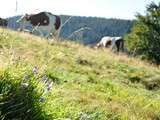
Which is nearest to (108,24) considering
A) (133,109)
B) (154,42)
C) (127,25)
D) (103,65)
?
(127,25)

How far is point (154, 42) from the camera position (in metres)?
40.4

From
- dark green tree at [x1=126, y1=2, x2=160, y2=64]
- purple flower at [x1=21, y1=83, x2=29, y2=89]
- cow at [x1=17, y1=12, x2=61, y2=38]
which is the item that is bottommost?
dark green tree at [x1=126, y1=2, x2=160, y2=64]

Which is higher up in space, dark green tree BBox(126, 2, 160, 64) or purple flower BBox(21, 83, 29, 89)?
purple flower BBox(21, 83, 29, 89)

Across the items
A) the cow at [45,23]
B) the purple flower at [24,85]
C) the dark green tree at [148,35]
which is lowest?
the dark green tree at [148,35]

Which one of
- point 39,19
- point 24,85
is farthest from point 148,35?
point 24,85

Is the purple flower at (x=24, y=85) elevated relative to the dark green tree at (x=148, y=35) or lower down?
elevated

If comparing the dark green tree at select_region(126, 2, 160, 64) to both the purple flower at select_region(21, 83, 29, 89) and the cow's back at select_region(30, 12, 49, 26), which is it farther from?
the purple flower at select_region(21, 83, 29, 89)

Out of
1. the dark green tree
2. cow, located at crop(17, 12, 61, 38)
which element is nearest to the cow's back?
cow, located at crop(17, 12, 61, 38)

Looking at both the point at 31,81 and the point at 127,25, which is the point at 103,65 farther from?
the point at 127,25

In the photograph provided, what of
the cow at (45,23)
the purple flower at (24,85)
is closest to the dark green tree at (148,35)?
the cow at (45,23)

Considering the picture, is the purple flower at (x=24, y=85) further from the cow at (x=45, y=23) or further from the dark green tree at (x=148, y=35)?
the dark green tree at (x=148, y=35)

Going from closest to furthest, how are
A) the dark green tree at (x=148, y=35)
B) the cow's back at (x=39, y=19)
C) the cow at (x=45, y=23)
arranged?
1. the cow at (x=45, y=23)
2. the cow's back at (x=39, y=19)
3. the dark green tree at (x=148, y=35)

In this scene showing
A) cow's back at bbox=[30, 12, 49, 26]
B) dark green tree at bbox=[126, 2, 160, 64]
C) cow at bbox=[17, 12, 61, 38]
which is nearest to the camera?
cow at bbox=[17, 12, 61, 38]

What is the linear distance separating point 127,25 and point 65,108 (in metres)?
116
